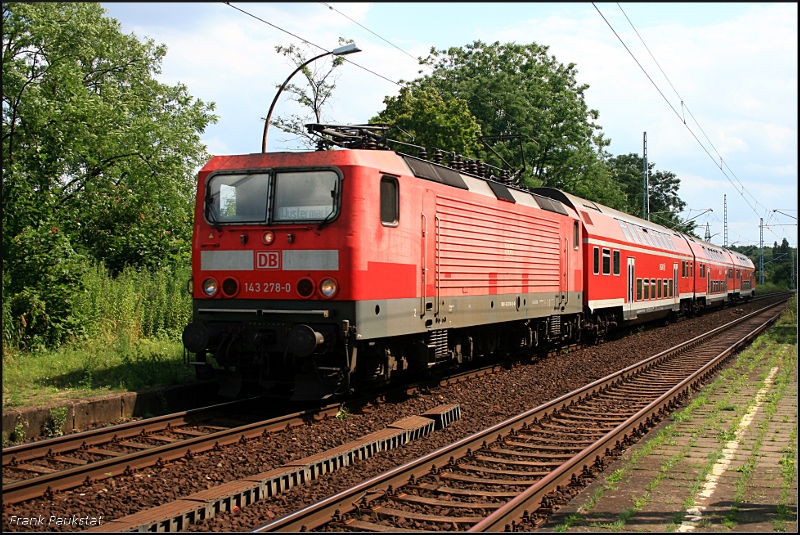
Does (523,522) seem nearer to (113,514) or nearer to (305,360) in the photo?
(113,514)

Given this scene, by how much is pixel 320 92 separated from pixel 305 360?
1089 inches

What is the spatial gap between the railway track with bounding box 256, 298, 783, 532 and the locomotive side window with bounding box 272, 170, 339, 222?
11.7ft

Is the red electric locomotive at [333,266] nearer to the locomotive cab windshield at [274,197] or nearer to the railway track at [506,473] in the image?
the locomotive cab windshield at [274,197]

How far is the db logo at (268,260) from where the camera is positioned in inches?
399

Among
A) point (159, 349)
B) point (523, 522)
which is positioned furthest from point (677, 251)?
point (523, 522)

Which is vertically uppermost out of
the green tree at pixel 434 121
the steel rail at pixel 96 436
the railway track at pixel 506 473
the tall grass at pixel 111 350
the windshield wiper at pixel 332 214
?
the green tree at pixel 434 121

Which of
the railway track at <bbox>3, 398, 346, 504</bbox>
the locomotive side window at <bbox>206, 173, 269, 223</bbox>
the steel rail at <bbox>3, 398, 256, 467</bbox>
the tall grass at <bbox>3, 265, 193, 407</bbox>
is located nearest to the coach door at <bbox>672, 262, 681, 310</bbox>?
the tall grass at <bbox>3, 265, 193, 407</bbox>

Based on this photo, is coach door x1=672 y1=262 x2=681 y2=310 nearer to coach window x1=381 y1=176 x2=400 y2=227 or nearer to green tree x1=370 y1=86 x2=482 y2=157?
green tree x1=370 y1=86 x2=482 y2=157

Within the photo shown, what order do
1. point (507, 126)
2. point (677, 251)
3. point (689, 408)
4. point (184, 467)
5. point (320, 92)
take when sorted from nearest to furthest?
point (184, 467), point (689, 408), point (677, 251), point (320, 92), point (507, 126)

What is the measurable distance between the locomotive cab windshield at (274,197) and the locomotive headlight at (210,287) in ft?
2.68

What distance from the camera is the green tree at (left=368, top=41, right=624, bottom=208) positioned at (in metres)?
43.9

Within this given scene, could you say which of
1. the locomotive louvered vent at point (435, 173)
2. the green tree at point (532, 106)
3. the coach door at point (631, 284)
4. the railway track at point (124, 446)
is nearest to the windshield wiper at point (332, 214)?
the locomotive louvered vent at point (435, 173)

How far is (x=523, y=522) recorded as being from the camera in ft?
20.5

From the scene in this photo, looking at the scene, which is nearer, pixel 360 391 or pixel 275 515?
pixel 275 515
